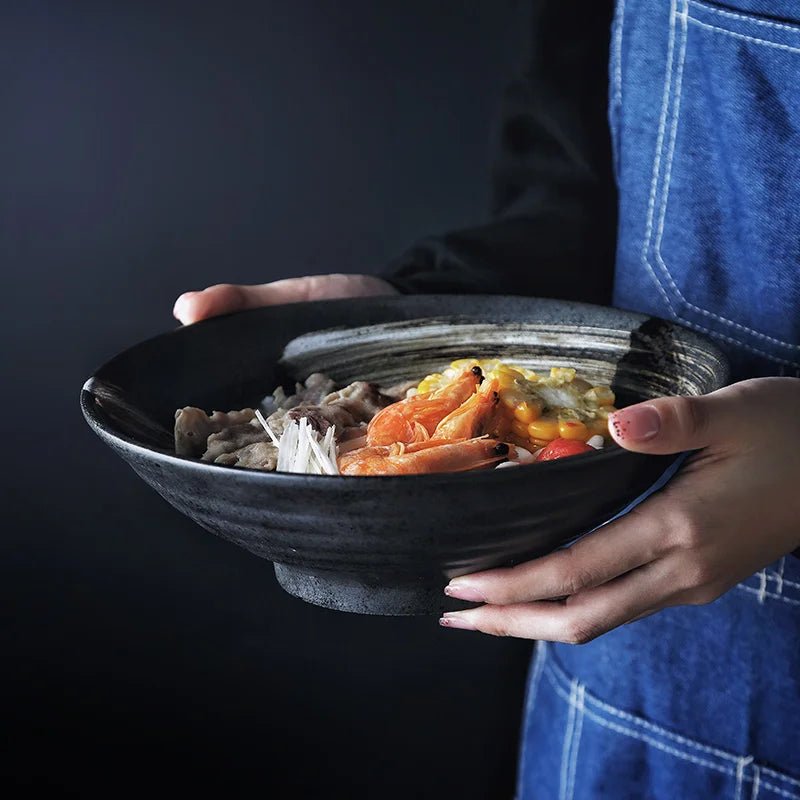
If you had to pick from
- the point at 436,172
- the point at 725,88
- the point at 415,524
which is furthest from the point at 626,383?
the point at 436,172

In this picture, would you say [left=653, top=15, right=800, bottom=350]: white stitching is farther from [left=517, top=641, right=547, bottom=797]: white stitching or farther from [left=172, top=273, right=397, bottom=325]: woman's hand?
[left=517, top=641, right=547, bottom=797]: white stitching

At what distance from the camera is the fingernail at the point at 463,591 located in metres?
0.96

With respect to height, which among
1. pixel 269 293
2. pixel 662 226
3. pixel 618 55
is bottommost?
pixel 269 293

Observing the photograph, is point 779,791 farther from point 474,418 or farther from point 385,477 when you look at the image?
point 385,477

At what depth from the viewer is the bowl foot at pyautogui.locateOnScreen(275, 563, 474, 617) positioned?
981mm

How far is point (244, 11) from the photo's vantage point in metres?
1.95

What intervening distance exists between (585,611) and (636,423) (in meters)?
0.27

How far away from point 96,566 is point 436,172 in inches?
44.8

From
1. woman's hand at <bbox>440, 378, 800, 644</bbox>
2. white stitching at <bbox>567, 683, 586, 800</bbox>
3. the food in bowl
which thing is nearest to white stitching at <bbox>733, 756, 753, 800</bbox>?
white stitching at <bbox>567, 683, 586, 800</bbox>

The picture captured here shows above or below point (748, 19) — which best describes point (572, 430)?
below

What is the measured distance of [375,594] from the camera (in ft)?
3.27

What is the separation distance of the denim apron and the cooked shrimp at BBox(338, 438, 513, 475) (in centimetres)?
52

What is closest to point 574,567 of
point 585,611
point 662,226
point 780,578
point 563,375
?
point 585,611

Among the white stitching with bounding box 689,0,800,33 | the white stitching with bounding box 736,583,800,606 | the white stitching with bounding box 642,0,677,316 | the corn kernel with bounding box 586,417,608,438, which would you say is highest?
the white stitching with bounding box 689,0,800,33
